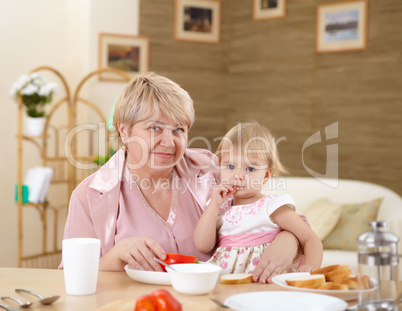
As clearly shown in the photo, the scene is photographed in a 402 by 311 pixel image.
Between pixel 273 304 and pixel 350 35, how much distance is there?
389 cm

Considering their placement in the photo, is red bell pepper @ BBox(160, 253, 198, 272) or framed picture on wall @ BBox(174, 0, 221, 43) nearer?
red bell pepper @ BBox(160, 253, 198, 272)

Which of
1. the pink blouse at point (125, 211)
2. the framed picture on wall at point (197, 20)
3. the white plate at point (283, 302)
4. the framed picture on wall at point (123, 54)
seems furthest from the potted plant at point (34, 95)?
the white plate at point (283, 302)

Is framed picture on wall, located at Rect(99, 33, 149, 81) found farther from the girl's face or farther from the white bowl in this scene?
the white bowl

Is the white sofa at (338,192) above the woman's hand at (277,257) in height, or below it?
below

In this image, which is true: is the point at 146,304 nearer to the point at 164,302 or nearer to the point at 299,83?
the point at 164,302

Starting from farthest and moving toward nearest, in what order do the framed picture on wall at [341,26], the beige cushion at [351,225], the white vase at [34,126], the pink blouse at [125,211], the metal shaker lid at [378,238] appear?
the framed picture on wall at [341,26]
the white vase at [34,126]
the beige cushion at [351,225]
the pink blouse at [125,211]
the metal shaker lid at [378,238]

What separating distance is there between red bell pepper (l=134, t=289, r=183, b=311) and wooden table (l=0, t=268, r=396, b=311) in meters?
0.07

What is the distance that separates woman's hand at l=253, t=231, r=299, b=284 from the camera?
1556 mm

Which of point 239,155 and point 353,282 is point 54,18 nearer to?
point 239,155

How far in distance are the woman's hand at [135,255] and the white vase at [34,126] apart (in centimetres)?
296

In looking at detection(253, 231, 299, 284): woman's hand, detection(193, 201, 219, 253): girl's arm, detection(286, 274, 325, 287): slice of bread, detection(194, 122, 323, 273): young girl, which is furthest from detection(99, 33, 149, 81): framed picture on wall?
detection(286, 274, 325, 287): slice of bread

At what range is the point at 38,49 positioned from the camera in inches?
194

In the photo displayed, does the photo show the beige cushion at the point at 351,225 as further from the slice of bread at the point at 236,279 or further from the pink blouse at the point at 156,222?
the slice of bread at the point at 236,279

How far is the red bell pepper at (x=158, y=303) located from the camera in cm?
114
